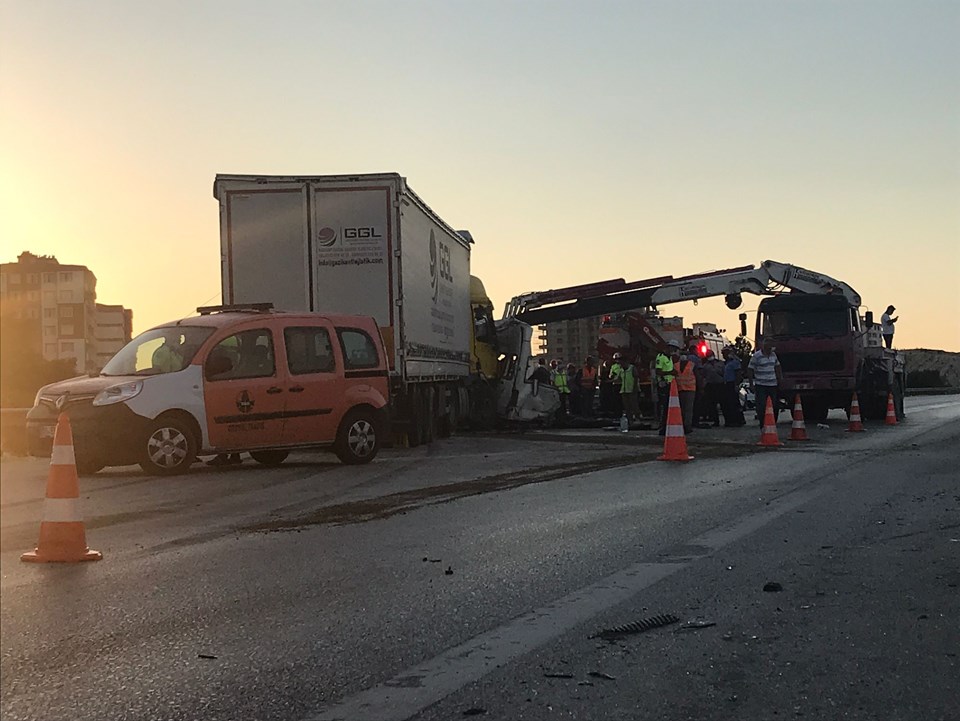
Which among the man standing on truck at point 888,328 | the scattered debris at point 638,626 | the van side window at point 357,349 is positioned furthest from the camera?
the man standing on truck at point 888,328

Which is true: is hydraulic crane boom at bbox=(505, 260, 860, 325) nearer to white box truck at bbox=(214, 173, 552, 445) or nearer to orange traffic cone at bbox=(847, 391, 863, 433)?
orange traffic cone at bbox=(847, 391, 863, 433)

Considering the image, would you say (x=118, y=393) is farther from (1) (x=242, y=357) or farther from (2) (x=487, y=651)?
(2) (x=487, y=651)

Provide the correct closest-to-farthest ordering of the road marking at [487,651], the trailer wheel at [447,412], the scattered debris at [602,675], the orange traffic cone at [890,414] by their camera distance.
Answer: the road marking at [487,651]
the scattered debris at [602,675]
the trailer wheel at [447,412]
the orange traffic cone at [890,414]

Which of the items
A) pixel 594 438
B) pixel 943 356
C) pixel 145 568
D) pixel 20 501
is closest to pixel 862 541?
pixel 145 568

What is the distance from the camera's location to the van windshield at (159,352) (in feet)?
45.6

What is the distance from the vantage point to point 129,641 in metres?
4.97

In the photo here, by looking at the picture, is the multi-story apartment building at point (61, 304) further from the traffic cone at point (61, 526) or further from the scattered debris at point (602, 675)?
the scattered debris at point (602, 675)

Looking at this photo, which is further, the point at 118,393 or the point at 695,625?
the point at 118,393

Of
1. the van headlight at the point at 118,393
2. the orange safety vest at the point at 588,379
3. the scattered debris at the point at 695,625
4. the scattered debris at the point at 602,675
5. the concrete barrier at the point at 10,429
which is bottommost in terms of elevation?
the scattered debris at the point at 602,675

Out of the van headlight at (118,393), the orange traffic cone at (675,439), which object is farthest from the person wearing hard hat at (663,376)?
the van headlight at (118,393)

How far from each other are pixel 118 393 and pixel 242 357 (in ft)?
5.05

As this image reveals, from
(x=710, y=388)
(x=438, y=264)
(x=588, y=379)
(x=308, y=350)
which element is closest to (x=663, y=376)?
(x=710, y=388)

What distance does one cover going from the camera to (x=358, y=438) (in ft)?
49.1

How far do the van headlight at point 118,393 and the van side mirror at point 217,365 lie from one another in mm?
Result: 788
